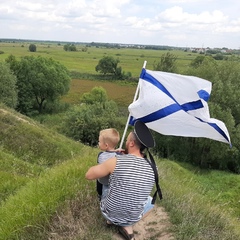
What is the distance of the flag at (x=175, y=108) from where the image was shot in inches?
232

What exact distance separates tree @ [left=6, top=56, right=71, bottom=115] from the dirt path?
48.2 m

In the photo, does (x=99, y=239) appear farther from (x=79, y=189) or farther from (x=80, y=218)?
(x=79, y=189)

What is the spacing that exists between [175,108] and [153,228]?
2.09 meters

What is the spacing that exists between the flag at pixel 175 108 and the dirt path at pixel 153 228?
146 cm

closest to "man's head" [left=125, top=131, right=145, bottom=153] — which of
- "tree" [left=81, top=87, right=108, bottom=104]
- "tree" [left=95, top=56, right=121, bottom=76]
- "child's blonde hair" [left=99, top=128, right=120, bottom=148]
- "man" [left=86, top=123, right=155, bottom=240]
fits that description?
"man" [left=86, top=123, right=155, bottom=240]

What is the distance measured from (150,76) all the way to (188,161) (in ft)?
86.1

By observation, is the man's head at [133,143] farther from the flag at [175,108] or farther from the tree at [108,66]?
the tree at [108,66]

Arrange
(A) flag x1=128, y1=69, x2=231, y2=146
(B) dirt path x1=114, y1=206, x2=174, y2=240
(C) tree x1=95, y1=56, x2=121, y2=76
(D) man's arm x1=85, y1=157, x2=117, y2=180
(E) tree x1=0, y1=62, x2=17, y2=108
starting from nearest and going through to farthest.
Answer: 1. (D) man's arm x1=85, y1=157, x2=117, y2=180
2. (B) dirt path x1=114, y1=206, x2=174, y2=240
3. (A) flag x1=128, y1=69, x2=231, y2=146
4. (E) tree x1=0, y1=62, x2=17, y2=108
5. (C) tree x1=95, y1=56, x2=121, y2=76

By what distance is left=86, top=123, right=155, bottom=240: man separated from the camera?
15.0ft

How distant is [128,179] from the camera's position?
15.0 ft

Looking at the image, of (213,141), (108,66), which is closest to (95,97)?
(213,141)

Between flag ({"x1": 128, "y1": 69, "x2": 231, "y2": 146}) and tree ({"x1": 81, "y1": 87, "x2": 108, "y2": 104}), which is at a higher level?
flag ({"x1": 128, "y1": 69, "x2": 231, "y2": 146})

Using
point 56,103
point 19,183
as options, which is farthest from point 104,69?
point 19,183

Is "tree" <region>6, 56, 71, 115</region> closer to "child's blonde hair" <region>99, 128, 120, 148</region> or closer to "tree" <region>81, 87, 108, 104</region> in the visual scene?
"tree" <region>81, 87, 108, 104</region>
